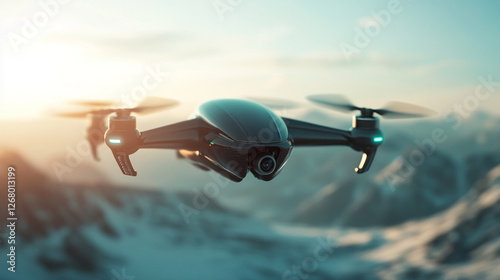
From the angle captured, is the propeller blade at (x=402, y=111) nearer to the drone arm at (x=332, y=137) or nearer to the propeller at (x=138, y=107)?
the drone arm at (x=332, y=137)

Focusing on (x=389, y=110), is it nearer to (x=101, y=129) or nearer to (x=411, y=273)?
(x=101, y=129)

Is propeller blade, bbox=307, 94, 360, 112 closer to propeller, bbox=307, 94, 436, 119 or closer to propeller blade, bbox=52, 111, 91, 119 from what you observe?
propeller, bbox=307, 94, 436, 119

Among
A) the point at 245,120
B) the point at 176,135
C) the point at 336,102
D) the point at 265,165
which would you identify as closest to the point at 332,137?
the point at 336,102

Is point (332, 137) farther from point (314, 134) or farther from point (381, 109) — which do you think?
point (381, 109)

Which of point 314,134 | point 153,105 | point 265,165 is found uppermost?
point 314,134

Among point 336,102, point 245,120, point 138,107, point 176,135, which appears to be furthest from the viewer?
point 336,102

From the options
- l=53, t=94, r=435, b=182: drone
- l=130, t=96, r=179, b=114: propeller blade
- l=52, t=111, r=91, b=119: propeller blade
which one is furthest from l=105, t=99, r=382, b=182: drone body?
l=52, t=111, r=91, b=119: propeller blade
